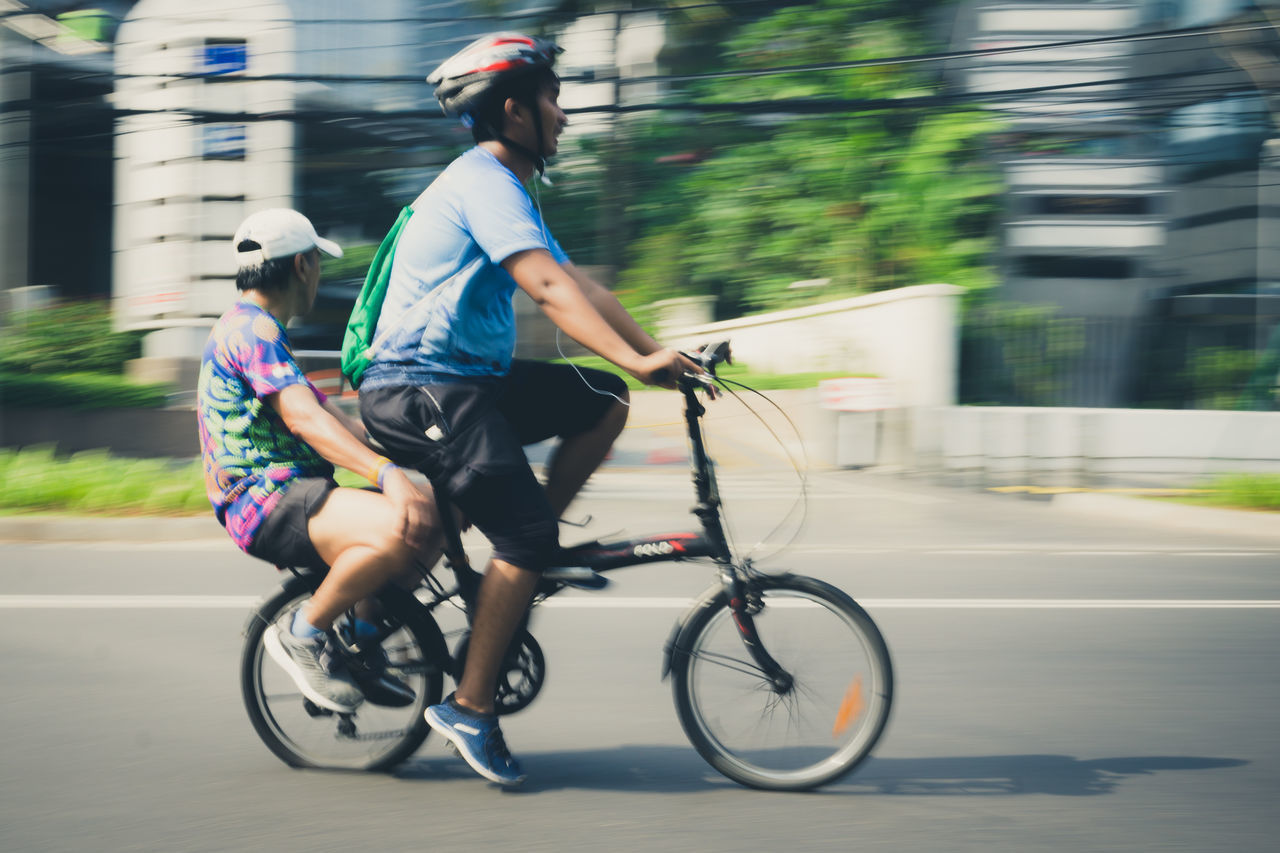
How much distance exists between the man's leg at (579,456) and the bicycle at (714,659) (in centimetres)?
24

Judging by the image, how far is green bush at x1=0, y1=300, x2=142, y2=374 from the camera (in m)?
14.8

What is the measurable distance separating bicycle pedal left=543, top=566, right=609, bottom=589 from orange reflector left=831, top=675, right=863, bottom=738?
28.7 inches

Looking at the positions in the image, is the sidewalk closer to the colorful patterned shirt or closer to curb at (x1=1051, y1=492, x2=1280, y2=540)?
curb at (x1=1051, y1=492, x2=1280, y2=540)

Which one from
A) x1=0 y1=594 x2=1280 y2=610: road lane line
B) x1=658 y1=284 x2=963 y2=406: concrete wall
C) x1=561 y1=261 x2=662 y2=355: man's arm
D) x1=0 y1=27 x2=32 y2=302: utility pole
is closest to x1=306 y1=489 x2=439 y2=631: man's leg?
x1=561 y1=261 x2=662 y2=355: man's arm

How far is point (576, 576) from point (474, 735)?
49 centimetres

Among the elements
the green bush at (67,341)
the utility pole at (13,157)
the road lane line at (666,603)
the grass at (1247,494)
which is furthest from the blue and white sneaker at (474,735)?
the green bush at (67,341)

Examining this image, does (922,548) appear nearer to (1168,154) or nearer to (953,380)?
(953,380)

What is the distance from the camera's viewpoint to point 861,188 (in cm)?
1661

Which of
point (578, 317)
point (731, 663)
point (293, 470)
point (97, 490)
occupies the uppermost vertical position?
point (578, 317)

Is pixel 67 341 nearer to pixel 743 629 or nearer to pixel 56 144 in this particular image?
pixel 56 144

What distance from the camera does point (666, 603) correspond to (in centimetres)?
598

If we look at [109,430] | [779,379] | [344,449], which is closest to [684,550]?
[344,449]

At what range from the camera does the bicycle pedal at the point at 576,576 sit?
3.34 metres

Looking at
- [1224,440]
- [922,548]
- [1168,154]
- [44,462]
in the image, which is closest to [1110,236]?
[1168,154]
